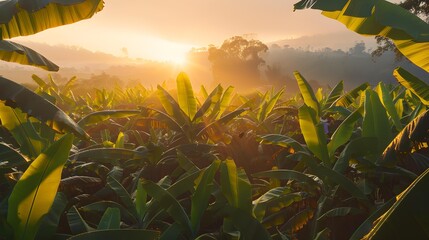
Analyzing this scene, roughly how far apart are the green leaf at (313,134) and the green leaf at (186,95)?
Result: 123 centimetres

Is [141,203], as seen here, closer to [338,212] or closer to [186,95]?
[338,212]

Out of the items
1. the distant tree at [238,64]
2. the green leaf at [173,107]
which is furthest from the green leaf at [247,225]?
the distant tree at [238,64]

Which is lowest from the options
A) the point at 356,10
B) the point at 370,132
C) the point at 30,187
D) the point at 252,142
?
the point at 252,142

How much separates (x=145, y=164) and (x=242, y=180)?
1257 mm

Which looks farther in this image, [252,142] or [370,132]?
[252,142]

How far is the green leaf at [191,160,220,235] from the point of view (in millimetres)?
1707

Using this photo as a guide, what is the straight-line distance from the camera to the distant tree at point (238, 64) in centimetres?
7481

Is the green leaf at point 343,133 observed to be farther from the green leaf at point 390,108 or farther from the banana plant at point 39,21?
the banana plant at point 39,21

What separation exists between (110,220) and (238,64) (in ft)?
250

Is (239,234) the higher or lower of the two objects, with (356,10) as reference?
lower

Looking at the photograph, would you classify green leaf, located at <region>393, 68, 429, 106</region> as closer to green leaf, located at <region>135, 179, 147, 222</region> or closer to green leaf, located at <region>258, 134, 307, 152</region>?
green leaf, located at <region>258, 134, 307, 152</region>

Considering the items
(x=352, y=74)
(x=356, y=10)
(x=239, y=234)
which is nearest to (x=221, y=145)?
(x=239, y=234)

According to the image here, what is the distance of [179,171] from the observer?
2.55 metres

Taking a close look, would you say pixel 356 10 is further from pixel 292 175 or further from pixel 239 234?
pixel 239 234
